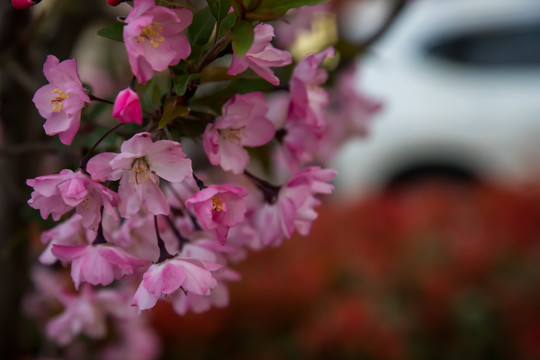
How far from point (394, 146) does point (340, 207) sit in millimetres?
1939

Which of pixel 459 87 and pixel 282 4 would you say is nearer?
pixel 282 4

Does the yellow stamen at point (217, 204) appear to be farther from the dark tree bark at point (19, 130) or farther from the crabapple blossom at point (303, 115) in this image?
the dark tree bark at point (19, 130)

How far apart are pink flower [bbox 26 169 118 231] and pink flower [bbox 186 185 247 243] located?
0.29ft

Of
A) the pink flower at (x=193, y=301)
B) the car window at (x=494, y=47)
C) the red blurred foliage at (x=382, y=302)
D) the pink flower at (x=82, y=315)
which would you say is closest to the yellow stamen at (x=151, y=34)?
the pink flower at (x=193, y=301)

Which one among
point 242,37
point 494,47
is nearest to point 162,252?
point 242,37

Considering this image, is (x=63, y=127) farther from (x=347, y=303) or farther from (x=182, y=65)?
(x=347, y=303)

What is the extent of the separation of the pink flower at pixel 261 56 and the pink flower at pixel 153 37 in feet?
0.19

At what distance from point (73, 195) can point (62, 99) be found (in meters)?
0.12

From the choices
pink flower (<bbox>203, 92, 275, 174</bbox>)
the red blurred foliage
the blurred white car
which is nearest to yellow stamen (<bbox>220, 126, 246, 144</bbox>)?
pink flower (<bbox>203, 92, 275, 174</bbox>)

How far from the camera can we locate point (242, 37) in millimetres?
628

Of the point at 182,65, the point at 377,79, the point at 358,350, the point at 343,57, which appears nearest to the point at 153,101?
the point at 182,65

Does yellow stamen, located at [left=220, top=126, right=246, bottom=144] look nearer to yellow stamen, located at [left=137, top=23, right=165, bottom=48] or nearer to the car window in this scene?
yellow stamen, located at [left=137, top=23, right=165, bottom=48]

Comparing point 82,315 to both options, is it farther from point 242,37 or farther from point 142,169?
point 242,37

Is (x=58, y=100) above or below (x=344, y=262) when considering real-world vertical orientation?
above
